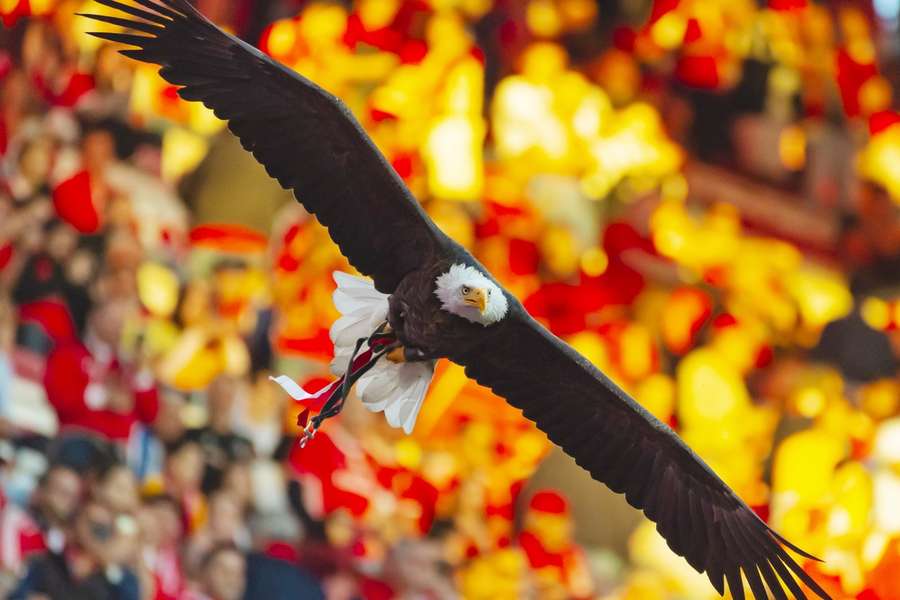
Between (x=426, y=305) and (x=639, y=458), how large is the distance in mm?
1105

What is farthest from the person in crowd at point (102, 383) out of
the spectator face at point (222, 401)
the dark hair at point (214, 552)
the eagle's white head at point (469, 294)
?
the eagle's white head at point (469, 294)

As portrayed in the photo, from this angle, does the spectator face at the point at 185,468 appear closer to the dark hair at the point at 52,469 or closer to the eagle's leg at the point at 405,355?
the dark hair at the point at 52,469

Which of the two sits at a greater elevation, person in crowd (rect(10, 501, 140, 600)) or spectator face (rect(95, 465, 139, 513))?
spectator face (rect(95, 465, 139, 513))

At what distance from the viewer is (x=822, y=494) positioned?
10.5 metres

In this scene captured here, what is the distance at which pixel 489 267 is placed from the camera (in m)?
9.50

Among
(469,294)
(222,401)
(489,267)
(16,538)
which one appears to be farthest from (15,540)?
(489,267)

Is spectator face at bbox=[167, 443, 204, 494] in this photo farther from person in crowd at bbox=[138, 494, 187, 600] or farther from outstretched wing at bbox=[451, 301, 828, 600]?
outstretched wing at bbox=[451, 301, 828, 600]

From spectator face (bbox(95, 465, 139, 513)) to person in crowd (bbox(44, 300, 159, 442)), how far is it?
22 cm

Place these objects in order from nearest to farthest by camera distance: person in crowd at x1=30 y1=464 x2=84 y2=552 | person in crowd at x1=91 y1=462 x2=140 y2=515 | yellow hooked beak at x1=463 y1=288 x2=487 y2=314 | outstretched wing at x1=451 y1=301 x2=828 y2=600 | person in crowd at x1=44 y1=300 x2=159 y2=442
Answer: yellow hooked beak at x1=463 y1=288 x2=487 y2=314 → outstretched wing at x1=451 y1=301 x2=828 y2=600 → person in crowd at x1=30 y1=464 x2=84 y2=552 → person in crowd at x1=91 y1=462 x2=140 y2=515 → person in crowd at x1=44 y1=300 x2=159 y2=442

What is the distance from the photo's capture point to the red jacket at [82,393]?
22.7ft

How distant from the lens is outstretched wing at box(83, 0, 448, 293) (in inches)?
207

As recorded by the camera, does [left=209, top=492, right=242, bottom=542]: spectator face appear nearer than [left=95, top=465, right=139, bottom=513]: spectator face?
No

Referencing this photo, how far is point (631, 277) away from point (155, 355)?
13.7 feet

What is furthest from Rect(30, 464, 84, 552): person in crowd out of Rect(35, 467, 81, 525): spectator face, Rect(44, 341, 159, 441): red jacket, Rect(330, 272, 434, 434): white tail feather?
Rect(330, 272, 434, 434): white tail feather
